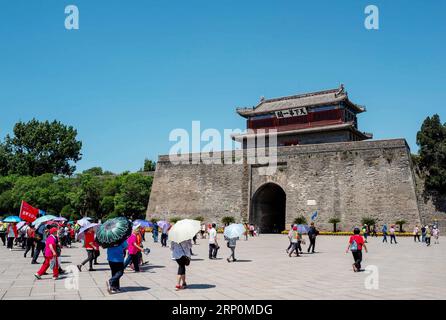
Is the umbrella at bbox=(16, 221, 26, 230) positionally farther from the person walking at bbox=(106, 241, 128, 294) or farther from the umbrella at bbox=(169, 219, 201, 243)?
the umbrella at bbox=(169, 219, 201, 243)

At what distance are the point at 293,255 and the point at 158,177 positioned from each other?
79.4ft

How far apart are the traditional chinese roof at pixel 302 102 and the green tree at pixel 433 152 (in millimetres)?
9288

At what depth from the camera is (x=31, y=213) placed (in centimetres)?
1652

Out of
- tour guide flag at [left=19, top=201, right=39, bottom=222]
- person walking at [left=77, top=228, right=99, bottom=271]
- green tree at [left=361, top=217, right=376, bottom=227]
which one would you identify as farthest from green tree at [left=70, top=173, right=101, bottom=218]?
person walking at [left=77, top=228, right=99, bottom=271]

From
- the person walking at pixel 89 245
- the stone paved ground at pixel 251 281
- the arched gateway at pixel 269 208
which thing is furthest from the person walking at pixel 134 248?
the arched gateway at pixel 269 208


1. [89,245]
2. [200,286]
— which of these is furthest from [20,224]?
[200,286]

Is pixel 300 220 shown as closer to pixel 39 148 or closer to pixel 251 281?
pixel 251 281

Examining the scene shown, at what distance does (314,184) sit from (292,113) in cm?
1072

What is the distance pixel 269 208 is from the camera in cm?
3647

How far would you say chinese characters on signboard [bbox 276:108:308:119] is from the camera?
40366mm

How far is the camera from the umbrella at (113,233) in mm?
8094

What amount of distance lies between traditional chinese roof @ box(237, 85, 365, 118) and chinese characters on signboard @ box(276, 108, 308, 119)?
30 cm
